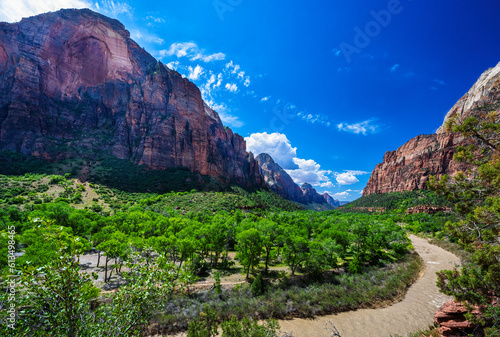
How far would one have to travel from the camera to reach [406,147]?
15888cm

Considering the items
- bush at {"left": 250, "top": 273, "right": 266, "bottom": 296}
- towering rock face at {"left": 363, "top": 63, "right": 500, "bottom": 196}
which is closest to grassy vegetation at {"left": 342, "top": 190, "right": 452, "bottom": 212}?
towering rock face at {"left": 363, "top": 63, "right": 500, "bottom": 196}

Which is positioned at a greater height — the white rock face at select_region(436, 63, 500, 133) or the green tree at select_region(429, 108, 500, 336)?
the white rock face at select_region(436, 63, 500, 133)

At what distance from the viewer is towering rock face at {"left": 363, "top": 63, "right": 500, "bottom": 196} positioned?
11256 cm

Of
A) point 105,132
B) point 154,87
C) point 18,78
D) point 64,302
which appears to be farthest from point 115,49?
point 64,302

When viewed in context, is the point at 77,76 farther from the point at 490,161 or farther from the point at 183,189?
the point at 490,161

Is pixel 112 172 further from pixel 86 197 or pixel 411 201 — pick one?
pixel 411 201

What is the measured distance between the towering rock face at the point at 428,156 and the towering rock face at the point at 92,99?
127900 mm

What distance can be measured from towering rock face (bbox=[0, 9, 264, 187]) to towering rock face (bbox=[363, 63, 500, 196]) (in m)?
128

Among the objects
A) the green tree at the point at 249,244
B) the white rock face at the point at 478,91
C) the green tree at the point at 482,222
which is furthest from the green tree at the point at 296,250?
the white rock face at the point at 478,91

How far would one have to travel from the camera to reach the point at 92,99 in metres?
111

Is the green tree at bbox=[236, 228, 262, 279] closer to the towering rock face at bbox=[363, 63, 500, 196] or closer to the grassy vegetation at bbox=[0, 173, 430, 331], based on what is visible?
the grassy vegetation at bbox=[0, 173, 430, 331]

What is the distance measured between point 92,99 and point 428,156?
215 metres

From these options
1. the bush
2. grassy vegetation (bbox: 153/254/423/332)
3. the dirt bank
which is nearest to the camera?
the dirt bank

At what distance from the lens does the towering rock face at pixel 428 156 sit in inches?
4432
